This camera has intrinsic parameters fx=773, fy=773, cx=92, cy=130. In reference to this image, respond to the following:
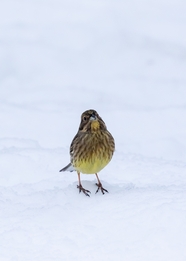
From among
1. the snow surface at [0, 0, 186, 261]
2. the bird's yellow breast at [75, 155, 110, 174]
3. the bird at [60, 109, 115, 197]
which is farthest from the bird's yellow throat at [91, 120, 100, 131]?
the snow surface at [0, 0, 186, 261]

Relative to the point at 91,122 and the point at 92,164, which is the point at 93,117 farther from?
the point at 92,164

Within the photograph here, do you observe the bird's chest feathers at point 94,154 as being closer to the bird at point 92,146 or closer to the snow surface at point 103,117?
the bird at point 92,146

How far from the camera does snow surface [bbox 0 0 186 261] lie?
18.6 ft

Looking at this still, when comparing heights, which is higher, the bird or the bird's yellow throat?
the bird's yellow throat

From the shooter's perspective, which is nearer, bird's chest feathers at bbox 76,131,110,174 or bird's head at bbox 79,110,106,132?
bird's head at bbox 79,110,106,132

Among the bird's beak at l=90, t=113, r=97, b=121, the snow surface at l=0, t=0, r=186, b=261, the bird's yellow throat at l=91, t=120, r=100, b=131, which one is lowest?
the snow surface at l=0, t=0, r=186, b=261

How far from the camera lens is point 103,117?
13695 millimetres

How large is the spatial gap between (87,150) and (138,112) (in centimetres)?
693

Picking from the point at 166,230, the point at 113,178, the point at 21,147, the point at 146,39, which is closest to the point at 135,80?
the point at 146,39

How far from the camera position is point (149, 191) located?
6684mm

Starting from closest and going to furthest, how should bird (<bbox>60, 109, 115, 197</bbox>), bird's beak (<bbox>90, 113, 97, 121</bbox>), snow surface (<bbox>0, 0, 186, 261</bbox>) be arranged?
snow surface (<bbox>0, 0, 186, 261</bbox>), bird's beak (<bbox>90, 113, 97, 121</bbox>), bird (<bbox>60, 109, 115, 197</bbox>)

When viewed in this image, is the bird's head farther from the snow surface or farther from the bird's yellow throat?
the snow surface

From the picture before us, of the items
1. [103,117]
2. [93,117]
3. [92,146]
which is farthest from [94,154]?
[103,117]

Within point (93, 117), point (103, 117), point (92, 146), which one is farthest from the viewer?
point (103, 117)
